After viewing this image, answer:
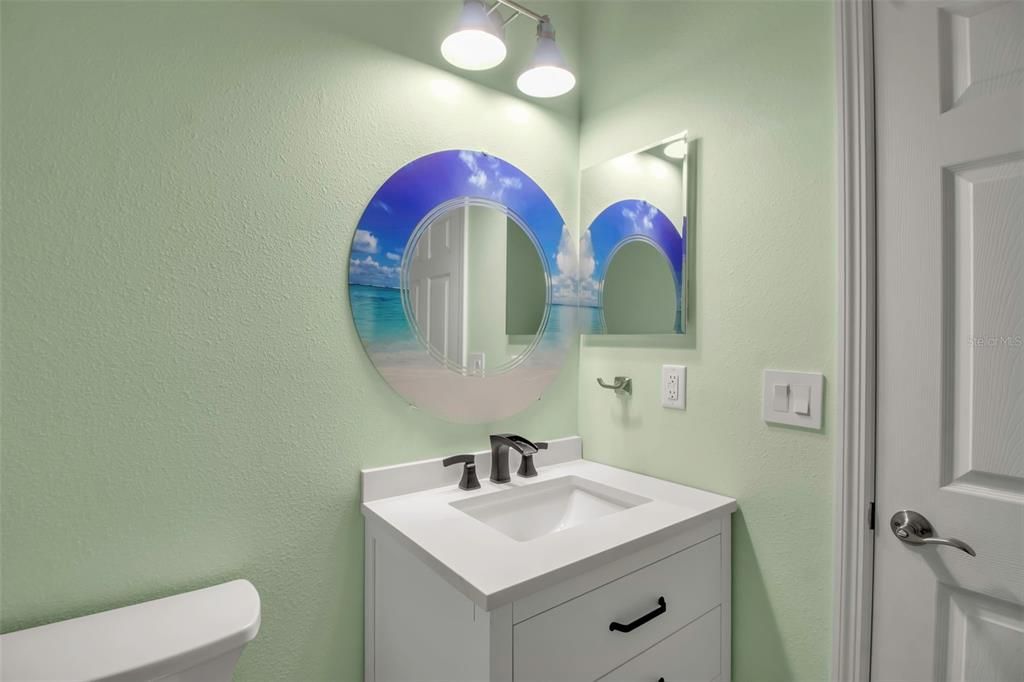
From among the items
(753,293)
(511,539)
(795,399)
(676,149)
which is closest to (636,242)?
(676,149)

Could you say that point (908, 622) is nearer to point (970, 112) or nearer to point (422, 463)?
point (970, 112)

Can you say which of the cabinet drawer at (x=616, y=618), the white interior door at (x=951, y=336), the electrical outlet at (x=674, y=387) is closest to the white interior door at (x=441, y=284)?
the electrical outlet at (x=674, y=387)

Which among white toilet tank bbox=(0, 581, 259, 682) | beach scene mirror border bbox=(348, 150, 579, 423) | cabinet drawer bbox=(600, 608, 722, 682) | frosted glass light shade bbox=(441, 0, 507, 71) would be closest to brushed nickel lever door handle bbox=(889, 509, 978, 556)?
cabinet drawer bbox=(600, 608, 722, 682)

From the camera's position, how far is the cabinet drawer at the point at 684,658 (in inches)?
40.1

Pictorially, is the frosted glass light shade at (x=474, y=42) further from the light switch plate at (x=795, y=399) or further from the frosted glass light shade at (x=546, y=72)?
the light switch plate at (x=795, y=399)

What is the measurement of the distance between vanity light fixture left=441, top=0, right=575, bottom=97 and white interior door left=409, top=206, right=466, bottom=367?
14.9 inches

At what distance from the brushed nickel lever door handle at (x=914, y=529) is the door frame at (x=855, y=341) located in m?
0.05

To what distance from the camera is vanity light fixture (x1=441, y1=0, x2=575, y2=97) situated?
119cm

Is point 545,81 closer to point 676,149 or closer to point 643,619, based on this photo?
point 676,149

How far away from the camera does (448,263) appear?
1.35 metres

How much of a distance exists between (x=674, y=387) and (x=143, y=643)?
4.08 ft

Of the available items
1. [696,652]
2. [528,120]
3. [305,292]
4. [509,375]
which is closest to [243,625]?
[305,292]

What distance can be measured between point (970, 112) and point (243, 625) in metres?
1.59

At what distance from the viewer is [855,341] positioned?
3.34 feet
